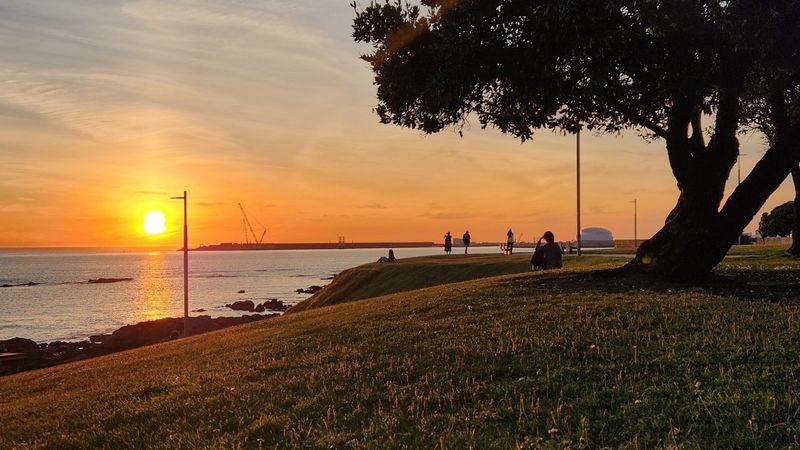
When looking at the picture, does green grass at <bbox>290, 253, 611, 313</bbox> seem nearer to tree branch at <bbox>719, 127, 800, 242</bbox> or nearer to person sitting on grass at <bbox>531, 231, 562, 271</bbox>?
person sitting on grass at <bbox>531, 231, 562, 271</bbox>

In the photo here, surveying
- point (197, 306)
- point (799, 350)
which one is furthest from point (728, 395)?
point (197, 306)

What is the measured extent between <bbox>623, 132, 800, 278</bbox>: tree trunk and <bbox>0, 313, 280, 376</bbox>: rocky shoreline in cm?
Answer: 3667

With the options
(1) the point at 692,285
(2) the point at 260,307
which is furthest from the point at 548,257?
(2) the point at 260,307

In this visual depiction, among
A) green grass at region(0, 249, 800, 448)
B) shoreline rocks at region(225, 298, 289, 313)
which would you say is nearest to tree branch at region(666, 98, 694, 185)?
green grass at region(0, 249, 800, 448)

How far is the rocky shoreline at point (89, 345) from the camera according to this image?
3956 cm

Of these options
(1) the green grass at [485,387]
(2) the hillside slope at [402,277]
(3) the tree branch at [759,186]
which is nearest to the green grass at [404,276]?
(2) the hillside slope at [402,277]

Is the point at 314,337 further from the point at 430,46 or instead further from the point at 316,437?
the point at 430,46

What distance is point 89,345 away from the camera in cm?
4881

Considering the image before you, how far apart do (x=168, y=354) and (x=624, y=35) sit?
1630cm

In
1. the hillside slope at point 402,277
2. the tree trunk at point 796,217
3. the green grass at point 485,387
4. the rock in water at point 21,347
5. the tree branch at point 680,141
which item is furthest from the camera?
the rock in water at point 21,347

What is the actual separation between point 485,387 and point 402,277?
122ft

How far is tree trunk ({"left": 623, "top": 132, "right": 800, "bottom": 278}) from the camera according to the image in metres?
19.8

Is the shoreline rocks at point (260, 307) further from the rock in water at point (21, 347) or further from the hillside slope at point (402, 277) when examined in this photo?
the rock in water at point (21, 347)

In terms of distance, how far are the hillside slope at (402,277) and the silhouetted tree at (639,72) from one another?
19.2m
